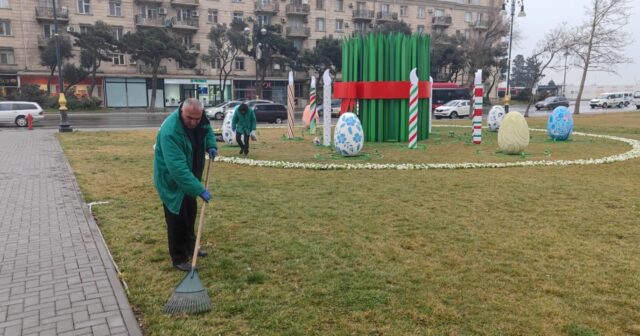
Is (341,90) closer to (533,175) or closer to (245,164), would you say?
(245,164)

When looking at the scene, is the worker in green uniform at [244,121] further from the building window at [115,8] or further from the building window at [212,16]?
the building window at [212,16]

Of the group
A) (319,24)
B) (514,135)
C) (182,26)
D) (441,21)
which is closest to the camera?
(514,135)

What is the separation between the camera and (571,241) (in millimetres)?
5527

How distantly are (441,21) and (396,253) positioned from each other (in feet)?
215

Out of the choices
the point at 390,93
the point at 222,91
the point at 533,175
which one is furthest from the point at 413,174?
the point at 222,91

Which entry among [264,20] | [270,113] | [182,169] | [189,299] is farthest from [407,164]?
[264,20]

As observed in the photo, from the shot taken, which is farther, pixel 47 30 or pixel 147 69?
pixel 147 69

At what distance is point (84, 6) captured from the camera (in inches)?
1861

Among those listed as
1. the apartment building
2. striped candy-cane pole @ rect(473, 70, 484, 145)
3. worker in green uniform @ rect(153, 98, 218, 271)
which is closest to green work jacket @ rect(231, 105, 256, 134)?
striped candy-cane pole @ rect(473, 70, 484, 145)

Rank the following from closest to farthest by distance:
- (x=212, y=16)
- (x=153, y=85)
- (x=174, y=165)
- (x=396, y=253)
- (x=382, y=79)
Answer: (x=174, y=165), (x=396, y=253), (x=382, y=79), (x=153, y=85), (x=212, y=16)

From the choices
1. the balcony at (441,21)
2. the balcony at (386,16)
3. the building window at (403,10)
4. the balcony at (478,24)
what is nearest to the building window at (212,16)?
the balcony at (386,16)

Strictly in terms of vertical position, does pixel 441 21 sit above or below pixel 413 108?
above

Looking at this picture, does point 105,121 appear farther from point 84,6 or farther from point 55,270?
point 55,270

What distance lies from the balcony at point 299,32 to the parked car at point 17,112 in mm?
34962
